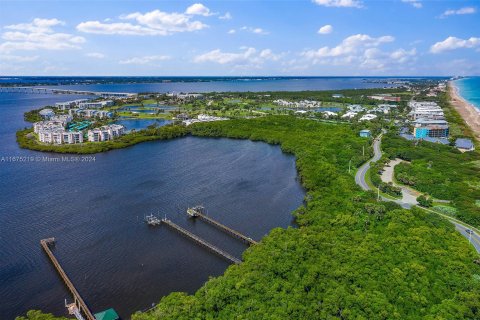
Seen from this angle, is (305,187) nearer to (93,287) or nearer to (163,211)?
(163,211)

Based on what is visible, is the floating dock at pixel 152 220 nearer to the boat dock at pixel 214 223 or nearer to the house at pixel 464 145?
the boat dock at pixel 214 223

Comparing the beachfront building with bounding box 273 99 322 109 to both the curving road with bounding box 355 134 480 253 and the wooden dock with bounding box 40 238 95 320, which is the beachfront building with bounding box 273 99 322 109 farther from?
the wooden dock with bounding box 40 238 95 320

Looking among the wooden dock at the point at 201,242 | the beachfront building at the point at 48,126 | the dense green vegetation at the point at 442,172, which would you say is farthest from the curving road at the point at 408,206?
the beachfront building at the point at 48,126

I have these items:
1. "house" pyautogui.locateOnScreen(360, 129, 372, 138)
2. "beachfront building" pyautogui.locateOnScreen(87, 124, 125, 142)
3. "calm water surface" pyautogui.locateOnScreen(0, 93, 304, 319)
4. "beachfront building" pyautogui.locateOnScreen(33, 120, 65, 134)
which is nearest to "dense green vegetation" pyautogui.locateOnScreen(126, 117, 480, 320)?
"calm water surface" pyautogui.locateOnScreen(0, 93, 304, 319)

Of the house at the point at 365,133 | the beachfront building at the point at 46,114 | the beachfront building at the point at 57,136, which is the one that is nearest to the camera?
the beachfront building at the point at 57,136

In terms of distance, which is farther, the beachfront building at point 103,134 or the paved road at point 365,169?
the beachfront building at point 103,134

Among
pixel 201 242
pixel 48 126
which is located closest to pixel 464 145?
pixel 201 242

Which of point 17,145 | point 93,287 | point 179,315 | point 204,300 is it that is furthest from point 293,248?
point 17,145
